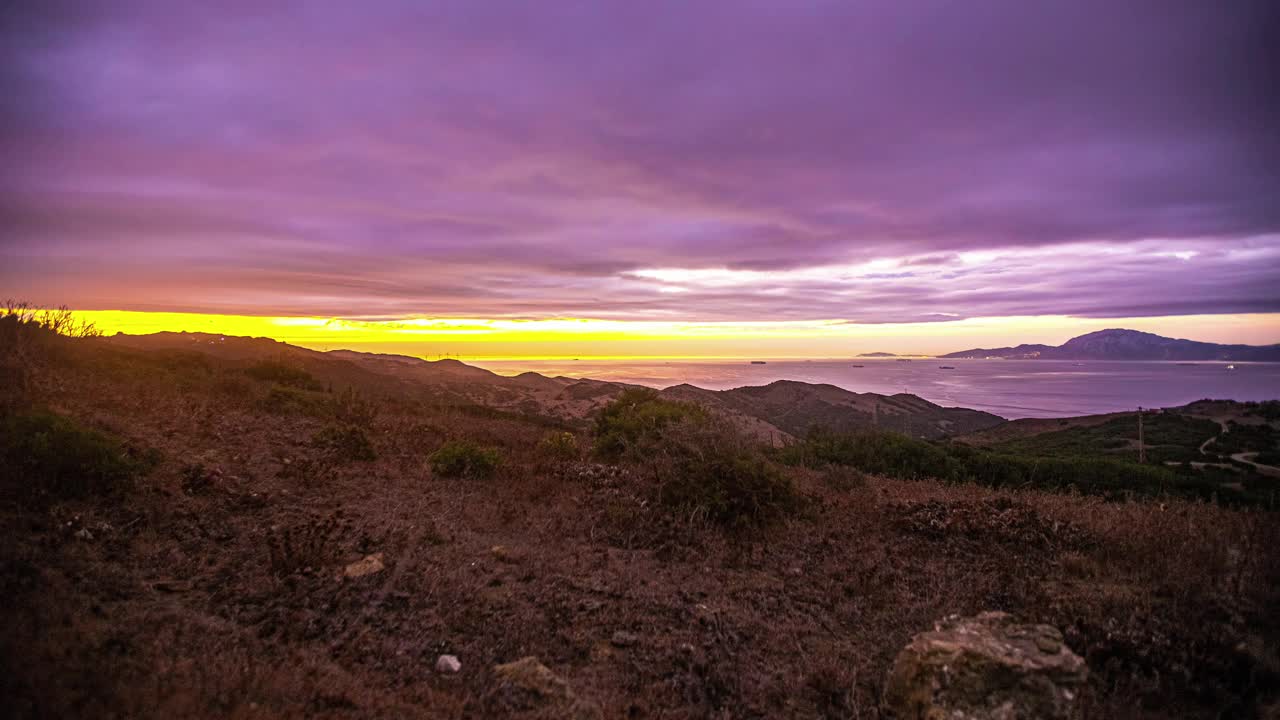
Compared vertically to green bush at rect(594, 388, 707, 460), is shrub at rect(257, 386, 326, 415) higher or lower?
higher

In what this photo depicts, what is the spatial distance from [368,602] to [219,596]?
113 cm

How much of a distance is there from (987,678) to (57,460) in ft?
27.4

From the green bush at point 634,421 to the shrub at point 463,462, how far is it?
2.66 m

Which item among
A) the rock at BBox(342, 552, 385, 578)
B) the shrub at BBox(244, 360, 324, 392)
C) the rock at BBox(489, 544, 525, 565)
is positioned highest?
the shrub at BBox(244, 360, 324, 392)

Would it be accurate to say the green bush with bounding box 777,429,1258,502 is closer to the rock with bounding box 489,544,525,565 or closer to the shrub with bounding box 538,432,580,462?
the shrub with bounding box 538,432,580,462

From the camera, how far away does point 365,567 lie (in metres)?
5.51

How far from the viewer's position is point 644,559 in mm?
6426

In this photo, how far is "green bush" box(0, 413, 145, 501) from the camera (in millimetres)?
5613

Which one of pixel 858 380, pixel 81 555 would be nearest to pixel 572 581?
pixel 81 555

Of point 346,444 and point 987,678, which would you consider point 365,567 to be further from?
point 987,678

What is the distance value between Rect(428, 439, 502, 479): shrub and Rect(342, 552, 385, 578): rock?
348cm

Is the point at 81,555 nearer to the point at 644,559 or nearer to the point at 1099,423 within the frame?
the point at 644,559

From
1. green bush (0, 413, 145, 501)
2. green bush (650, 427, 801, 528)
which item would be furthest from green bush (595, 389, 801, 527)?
green bush (0, 413, 145, 501)

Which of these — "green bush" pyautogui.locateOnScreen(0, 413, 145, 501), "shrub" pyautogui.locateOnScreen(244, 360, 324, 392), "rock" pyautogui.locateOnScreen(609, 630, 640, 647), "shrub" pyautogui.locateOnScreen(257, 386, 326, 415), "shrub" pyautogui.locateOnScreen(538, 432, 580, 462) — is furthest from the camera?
"shrub" pyautogui.locateOnScreen(244, 360, 324, 392)
